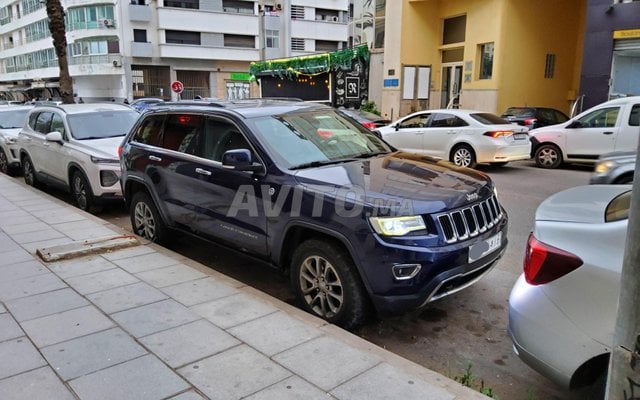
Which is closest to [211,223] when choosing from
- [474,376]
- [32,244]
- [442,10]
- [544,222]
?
[32,244]

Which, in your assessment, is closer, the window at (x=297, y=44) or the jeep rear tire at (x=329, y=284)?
the jeep rear tire at (x=329, y=284)

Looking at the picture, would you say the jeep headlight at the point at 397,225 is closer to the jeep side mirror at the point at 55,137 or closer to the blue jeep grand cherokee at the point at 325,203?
the blue jeep grand cherokee at the point at 325,203

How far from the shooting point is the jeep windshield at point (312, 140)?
15.5ft

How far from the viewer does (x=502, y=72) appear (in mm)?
20312

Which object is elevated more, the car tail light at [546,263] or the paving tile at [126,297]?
the car tail light at [546,263]

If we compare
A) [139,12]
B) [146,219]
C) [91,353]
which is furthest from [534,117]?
[139,12]

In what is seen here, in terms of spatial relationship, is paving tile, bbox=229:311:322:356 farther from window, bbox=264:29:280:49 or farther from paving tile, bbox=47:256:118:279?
window, bbox=264:29:280:49

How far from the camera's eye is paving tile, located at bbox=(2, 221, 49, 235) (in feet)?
22.1

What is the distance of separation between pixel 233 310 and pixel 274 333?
0.56 metres

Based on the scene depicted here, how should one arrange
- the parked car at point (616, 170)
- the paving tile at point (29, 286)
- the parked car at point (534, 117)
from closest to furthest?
the paving tile at point (29, 286) → the parked car at point (616, 170) → the parked car at point (534, 117)

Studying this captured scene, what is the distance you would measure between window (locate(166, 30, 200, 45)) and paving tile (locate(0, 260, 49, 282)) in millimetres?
48472

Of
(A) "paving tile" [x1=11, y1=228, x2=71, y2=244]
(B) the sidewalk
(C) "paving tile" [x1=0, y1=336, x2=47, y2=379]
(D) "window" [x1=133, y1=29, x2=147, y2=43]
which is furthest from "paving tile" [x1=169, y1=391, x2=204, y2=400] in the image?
(D) "window" [x1=133, y1=29, x2=147, y2=43]

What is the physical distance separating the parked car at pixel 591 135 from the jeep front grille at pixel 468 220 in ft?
25.4

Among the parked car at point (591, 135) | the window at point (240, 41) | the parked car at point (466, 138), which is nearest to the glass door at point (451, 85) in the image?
the parked car at point (591, 135)
